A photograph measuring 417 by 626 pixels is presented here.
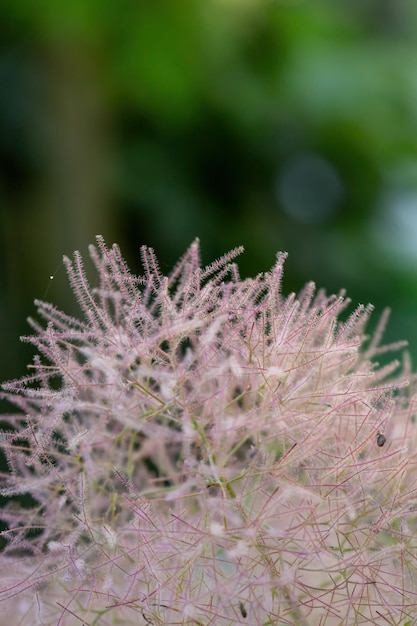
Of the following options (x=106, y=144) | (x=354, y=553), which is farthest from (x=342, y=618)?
(x=106, y=144)

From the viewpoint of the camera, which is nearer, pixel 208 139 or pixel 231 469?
pixel 231 469

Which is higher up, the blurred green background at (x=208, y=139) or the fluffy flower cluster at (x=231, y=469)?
the blurred green background at (x=208, y=139)

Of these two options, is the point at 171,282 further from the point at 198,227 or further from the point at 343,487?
the point at 198,227

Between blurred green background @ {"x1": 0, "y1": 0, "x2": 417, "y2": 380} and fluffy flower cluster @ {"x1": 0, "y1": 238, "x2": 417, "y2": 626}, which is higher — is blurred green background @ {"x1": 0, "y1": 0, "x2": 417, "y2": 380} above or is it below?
above

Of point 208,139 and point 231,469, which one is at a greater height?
point 208,139

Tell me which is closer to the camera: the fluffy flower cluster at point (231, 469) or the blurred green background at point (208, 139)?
the fluffy flower cluster at point (231, 469)
